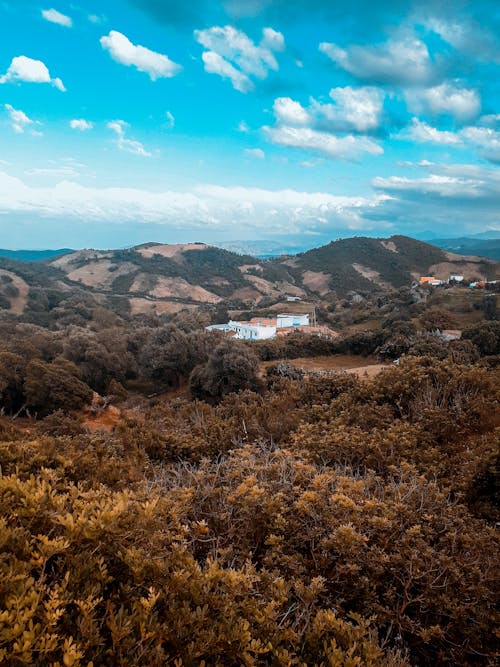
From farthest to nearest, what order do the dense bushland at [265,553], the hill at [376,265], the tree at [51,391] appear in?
the hill at [376,265], the tree at [51,391], the dense bushland at [265,553]

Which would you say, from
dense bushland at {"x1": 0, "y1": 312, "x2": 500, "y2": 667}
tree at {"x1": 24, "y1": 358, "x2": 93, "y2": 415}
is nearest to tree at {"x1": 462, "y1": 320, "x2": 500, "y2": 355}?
dense bushland at {"x1": 0, "y1": 312, "x2": 500, "y2": 667}

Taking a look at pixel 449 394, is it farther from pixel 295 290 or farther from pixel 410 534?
pixel 295 290

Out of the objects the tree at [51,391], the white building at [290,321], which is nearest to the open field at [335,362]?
the tree at [51,391]

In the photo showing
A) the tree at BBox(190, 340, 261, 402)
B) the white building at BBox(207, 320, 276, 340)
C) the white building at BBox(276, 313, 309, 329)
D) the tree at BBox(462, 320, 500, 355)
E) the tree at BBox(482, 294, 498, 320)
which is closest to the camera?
the tree at BBox(190, 340, 261, 402)

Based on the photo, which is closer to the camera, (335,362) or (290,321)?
(335,362)

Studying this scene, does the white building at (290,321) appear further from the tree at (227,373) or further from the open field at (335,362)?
the tree at (227,373)

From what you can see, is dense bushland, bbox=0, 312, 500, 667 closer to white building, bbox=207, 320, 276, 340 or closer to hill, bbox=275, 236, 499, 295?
white building, bbox=207, 320, 276, 340

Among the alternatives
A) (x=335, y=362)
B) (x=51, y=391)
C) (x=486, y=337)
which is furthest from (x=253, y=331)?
(x=51, y=391)

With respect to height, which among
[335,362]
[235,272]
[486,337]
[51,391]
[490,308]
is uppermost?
[235,272]

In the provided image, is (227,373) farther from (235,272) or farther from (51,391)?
(235,272)
